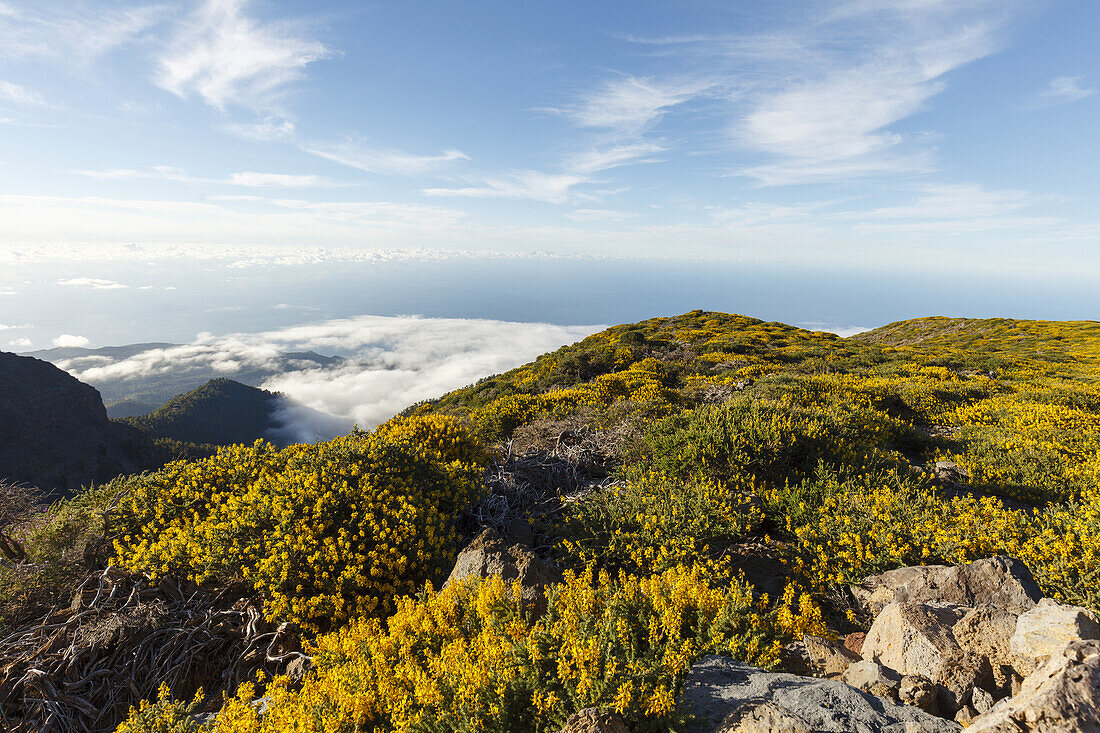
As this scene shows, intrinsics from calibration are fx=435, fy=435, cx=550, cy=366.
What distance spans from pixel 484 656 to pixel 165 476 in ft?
20.5

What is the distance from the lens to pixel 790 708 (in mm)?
2645

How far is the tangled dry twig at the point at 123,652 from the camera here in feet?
12.9

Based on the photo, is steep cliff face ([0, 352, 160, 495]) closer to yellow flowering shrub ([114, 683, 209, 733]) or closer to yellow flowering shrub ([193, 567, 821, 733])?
yellow flowering shrub ([114, 683, 209, 733])

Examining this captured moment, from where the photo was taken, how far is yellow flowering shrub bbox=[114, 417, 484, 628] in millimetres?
4762

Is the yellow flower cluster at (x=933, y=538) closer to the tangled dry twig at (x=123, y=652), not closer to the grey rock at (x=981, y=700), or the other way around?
the grey rock at (x=981, y=700)

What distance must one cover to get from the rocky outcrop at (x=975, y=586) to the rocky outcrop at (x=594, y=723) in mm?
2746

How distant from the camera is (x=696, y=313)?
4184cm

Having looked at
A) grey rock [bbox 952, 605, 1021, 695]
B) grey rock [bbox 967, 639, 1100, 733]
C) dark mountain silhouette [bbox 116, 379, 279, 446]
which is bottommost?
dark mountain silhouette [bbox 116, 379, 279, 446]

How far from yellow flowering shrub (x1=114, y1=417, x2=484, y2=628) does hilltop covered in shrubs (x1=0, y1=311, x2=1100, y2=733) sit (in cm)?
3

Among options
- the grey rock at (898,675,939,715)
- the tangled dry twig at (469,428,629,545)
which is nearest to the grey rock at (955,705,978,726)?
the grey rock at (898,675,939,715)

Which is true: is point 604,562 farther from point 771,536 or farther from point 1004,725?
point 1004,725

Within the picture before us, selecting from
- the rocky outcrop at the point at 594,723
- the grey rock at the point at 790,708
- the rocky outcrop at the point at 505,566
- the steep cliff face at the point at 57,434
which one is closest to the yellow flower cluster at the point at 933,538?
the grey rock at the point at 790,708

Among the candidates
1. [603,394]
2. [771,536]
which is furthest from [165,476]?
[603,394]

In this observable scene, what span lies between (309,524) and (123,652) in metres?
1.89
